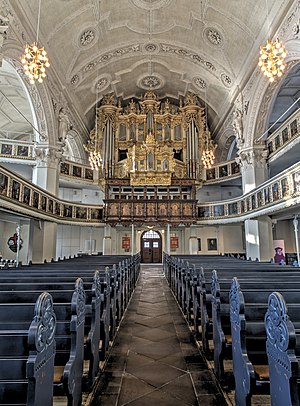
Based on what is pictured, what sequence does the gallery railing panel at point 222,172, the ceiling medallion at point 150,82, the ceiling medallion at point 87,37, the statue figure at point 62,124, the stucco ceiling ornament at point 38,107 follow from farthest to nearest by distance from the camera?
the ceiling medallion at point 150,82 → the gallery railing panel at point 222,172 → the statue figure at point 62,124 → the ceiling medallion at point 87,37 → the stucco ceiling ornament at point 38,107

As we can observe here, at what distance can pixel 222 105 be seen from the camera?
19.1 meters

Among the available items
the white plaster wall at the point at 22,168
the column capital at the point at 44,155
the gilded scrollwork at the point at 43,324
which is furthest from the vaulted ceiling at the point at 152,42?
the gilded scrollwork at the point at 43,324

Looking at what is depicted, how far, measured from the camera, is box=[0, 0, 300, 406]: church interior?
435 inches

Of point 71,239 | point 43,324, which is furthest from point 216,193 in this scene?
point 43,324

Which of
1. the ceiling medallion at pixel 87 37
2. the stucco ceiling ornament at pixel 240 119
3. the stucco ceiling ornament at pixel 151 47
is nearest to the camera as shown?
the ceiling medallion at pixel 87 37

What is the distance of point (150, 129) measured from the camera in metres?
21.6

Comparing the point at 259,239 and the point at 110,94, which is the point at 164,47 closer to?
the point at 110,94

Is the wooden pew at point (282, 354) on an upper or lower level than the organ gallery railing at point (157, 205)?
lower

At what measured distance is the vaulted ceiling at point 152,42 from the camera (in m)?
12.1

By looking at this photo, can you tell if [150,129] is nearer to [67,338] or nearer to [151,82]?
[151,82]

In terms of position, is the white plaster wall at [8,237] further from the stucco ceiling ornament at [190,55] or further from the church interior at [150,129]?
the stucco ceiling ornament at [190,55]

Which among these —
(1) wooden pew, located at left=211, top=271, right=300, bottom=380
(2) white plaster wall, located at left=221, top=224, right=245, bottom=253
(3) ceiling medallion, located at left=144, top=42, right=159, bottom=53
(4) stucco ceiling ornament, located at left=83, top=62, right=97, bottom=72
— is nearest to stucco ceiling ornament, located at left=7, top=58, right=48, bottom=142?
(4) stucco ceiling ornament, located at left=83, top=62, right=97, bottom=72

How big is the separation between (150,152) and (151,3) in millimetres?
8883

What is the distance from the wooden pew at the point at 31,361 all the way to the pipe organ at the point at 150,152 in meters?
17.0
